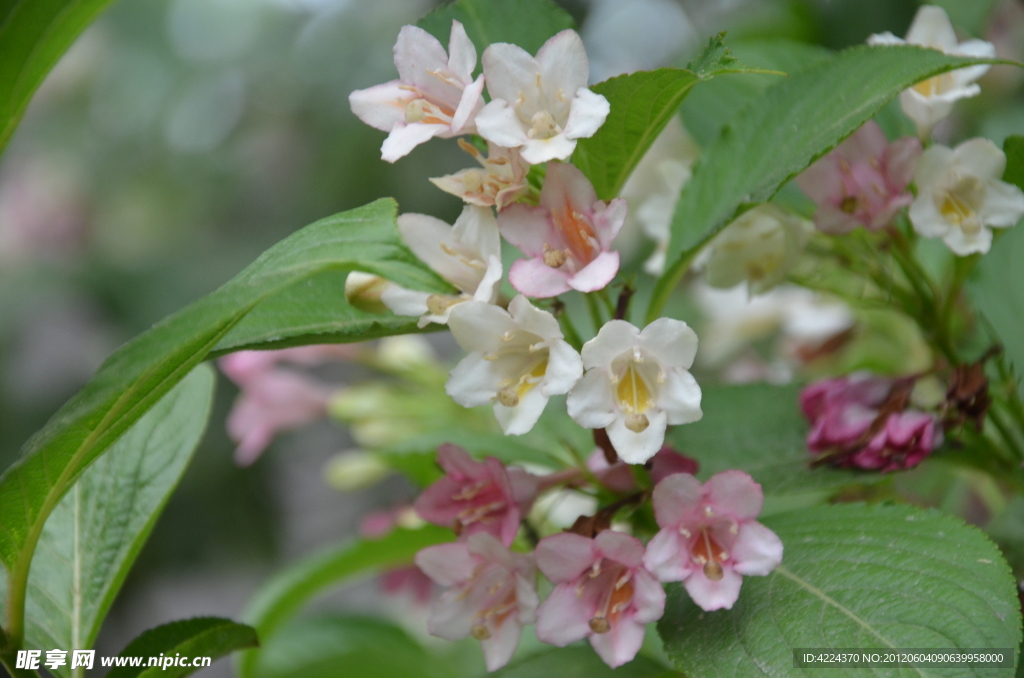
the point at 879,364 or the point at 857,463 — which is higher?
the point at 857,463

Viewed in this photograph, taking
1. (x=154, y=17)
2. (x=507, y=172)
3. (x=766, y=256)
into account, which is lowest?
(x=766, y=256)

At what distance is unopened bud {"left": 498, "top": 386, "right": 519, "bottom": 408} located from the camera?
1.52 ft

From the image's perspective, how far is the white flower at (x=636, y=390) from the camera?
447 mm

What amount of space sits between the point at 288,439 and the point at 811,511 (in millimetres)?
1908

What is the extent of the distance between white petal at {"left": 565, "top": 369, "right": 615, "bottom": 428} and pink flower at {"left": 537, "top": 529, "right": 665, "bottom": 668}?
6cm

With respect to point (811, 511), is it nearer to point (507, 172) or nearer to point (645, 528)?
point (645, 528)

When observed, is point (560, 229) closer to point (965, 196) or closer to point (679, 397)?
point (679, 397)

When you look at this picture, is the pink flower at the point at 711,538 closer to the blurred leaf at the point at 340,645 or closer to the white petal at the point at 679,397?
the white petal at the point at 679,397

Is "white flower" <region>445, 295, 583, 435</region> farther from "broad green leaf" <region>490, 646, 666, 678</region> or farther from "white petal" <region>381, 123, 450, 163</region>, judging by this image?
"broad green leaf" <region>490, 646, 666, 678</region>

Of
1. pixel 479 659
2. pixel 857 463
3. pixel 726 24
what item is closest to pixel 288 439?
pixel 479 659

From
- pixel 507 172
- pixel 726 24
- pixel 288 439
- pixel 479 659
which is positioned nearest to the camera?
pixel 507 172

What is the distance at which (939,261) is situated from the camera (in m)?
0.90

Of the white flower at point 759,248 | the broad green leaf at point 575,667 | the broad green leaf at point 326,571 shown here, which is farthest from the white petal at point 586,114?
the broad green leaf at point 326,571

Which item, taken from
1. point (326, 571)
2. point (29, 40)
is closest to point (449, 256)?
point (29, 40)
